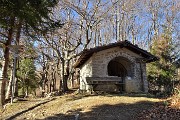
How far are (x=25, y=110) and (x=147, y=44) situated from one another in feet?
81.8

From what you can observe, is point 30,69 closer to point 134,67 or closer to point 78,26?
point 78,26

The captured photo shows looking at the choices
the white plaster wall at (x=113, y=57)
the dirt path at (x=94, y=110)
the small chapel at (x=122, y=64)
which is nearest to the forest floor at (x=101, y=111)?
the dirt path at (x=94, y=110)

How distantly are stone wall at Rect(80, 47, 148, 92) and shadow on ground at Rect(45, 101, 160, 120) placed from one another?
713 cm

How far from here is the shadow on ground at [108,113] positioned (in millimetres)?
10344

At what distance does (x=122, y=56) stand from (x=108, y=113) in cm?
979

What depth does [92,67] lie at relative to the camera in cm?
1906

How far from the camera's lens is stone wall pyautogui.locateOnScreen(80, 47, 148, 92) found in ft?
62.9

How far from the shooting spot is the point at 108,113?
426 inches

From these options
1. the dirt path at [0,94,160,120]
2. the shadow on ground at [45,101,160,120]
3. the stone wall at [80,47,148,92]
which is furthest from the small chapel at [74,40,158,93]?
the shadow on ground at [45,101,160,120]

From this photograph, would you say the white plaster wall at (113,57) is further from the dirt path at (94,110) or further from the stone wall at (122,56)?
the dirt path at (94,110)

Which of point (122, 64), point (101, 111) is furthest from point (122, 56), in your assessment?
point (101, 111)

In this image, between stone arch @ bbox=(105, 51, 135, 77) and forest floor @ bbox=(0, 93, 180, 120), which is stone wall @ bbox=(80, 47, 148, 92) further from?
forest floor @ bbox=(0, 93, 180, 120)

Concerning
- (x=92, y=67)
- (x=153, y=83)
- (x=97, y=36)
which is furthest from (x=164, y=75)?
(x=97, y=36)

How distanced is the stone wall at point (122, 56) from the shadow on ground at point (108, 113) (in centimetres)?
713
